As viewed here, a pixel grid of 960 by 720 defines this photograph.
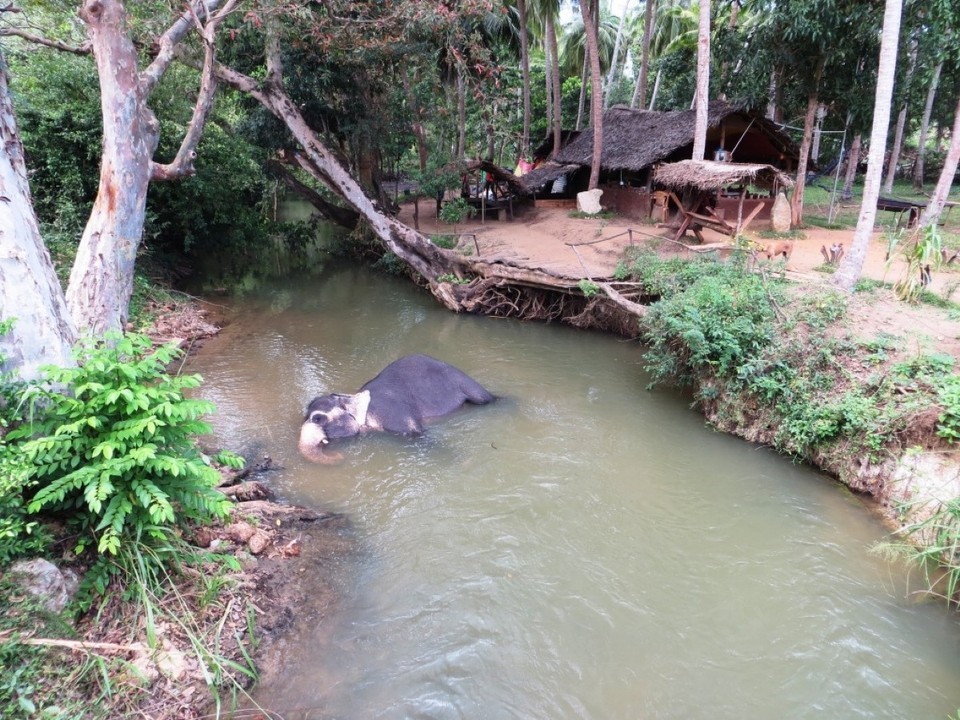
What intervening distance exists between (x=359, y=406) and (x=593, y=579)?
3931 mm

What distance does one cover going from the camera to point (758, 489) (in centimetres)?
639

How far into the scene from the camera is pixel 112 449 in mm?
3316

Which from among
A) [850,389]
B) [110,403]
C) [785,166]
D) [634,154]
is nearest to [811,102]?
[785,166]

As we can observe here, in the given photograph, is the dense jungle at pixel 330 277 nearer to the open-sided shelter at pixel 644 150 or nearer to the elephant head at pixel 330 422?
the open-sided shelter at pixel 644 150

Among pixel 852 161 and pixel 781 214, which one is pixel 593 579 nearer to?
pixel 781 214

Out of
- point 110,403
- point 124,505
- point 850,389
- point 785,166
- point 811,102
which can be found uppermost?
point 811,102

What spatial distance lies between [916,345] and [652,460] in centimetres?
365

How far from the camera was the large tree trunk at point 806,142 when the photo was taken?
1487 cm

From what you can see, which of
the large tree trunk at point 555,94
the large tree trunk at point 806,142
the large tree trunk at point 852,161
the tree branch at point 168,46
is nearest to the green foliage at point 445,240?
the large tree trunk at point 555,94

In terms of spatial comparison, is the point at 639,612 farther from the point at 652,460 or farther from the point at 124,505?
the point at 124,505

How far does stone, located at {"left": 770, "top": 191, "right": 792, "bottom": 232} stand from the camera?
15.9 metres

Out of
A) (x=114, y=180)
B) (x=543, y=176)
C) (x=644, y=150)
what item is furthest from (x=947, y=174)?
→ (x=114, y=180)

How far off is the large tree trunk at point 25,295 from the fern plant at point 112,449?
31 cm

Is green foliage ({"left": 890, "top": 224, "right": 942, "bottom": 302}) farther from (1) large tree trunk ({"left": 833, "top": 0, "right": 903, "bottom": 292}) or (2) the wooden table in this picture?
(2) the wooden table
